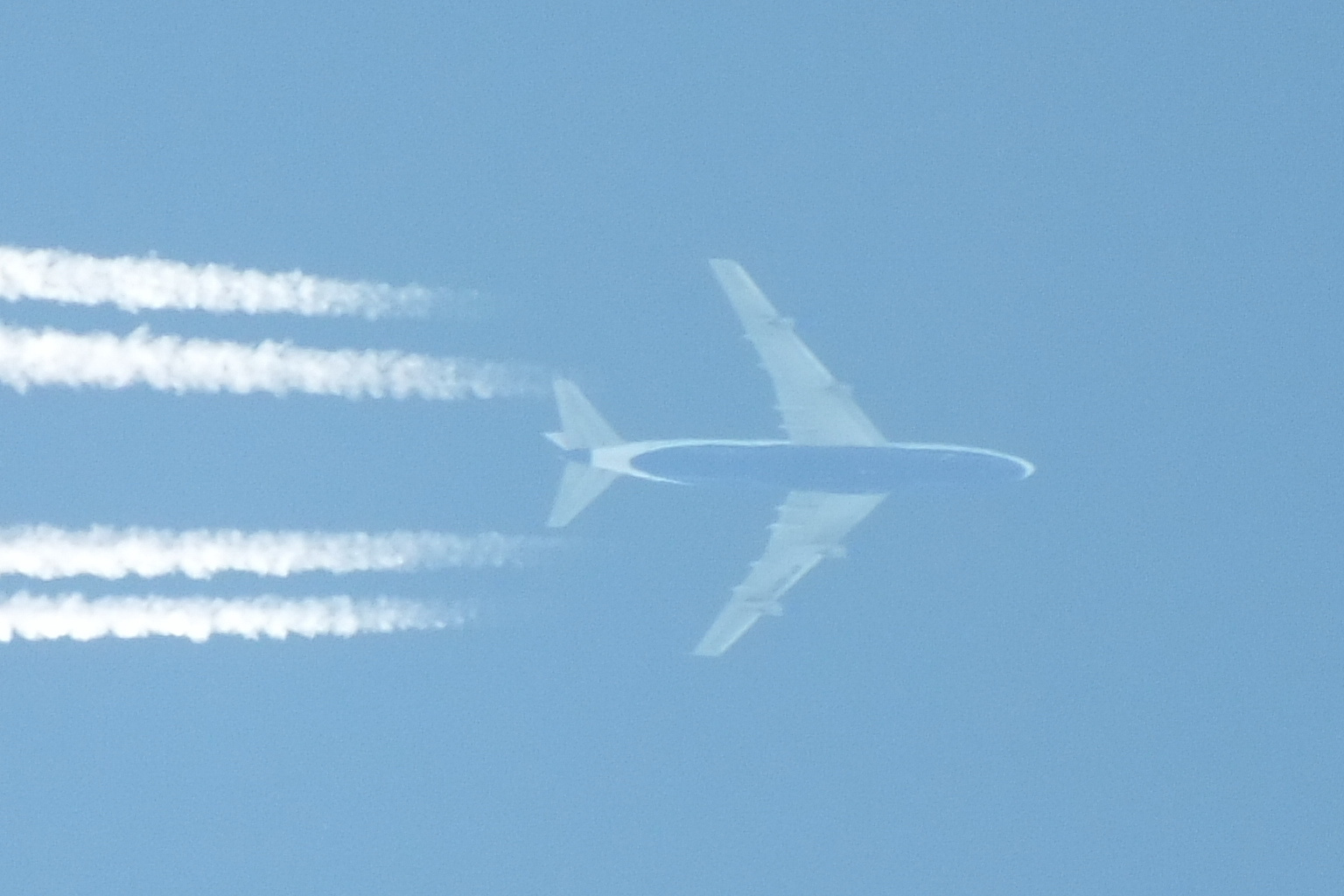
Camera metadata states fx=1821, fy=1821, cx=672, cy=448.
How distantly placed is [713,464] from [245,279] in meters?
11.7

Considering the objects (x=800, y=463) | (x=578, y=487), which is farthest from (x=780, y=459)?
(x=578, y=487)

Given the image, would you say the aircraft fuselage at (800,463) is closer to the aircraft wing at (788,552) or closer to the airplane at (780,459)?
the airplane at (780,459)

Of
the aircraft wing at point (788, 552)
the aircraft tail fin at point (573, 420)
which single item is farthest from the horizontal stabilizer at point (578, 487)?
the aircraft wing at point (788, 552)

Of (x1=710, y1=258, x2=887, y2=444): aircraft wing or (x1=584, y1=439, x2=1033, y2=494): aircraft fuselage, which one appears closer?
(x1=584, y1=439, x2=1033, y2=494): aircraft fuselage

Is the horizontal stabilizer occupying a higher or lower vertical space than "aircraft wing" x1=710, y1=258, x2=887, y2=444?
lower

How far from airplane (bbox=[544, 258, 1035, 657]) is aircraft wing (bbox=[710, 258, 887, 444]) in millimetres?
21

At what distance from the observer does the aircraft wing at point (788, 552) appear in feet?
145

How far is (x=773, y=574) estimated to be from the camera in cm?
4444

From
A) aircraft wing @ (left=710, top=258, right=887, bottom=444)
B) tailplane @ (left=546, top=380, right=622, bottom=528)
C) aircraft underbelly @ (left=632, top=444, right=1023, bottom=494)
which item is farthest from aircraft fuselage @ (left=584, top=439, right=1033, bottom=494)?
aircraft wing @ (left=710, top=258, right=887, bottom=444)

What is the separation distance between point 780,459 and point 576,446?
4870mm

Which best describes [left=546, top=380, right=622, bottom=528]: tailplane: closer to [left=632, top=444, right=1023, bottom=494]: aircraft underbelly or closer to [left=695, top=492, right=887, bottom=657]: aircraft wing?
[left=632, top=444, right=1023, bottom=494]: aircraft underbelly

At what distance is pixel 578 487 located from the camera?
142ft

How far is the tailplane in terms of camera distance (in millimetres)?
43156

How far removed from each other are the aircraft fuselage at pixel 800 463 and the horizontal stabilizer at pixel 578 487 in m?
0.30
